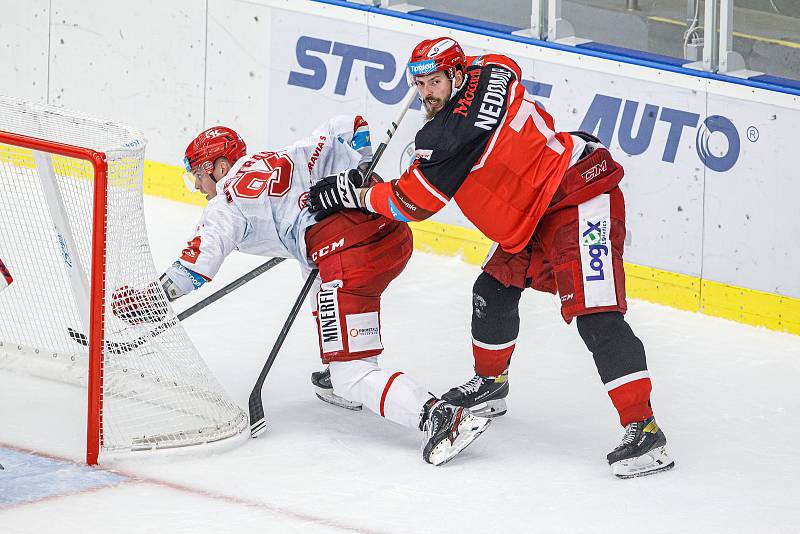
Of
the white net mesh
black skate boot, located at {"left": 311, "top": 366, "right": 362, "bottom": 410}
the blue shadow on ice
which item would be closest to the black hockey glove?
the white net mesh

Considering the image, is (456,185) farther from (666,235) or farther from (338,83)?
(338,83)

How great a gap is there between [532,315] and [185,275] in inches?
73.7

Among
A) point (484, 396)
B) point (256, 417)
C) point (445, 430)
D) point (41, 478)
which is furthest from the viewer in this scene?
point (484, 396)

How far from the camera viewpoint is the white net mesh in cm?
439

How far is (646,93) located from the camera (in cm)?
594

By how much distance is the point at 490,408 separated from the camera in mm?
4895

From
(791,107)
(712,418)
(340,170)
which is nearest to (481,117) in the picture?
(340,170)

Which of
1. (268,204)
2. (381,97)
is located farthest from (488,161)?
(381,97)

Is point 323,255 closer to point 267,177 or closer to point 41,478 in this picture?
point 267,177

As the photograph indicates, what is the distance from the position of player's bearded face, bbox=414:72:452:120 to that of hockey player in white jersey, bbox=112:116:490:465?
Answer: 43cm

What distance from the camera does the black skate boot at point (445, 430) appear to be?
4.40 m

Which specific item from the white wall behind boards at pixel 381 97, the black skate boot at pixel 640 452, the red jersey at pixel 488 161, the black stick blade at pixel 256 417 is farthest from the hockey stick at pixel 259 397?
the white wall behind boards at pixel 381 97

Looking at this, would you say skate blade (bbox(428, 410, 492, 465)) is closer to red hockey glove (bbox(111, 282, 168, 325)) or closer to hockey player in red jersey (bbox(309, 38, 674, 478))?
hockey player in red jersey (bbox(309, 38, 674, 478))

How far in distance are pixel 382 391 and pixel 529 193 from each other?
0.70 m
